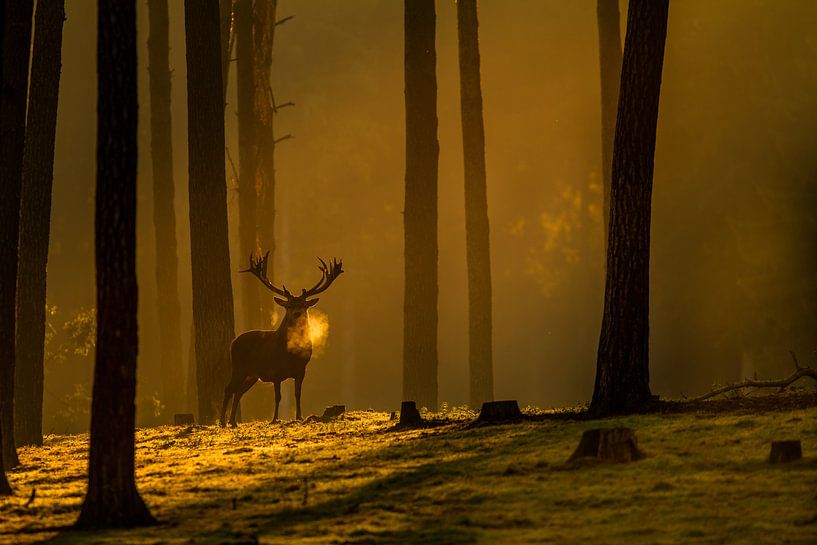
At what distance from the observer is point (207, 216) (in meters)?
25.8

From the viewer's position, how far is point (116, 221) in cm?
1224

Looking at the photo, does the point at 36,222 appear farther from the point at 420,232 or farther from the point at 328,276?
the point at 420,232

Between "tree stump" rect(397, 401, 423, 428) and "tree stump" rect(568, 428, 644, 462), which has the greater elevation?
"tree stump" rect(397, 401, 423, 428)

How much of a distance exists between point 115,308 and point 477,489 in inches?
146

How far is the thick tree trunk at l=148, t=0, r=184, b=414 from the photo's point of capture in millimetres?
36219

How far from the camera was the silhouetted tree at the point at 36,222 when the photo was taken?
22.5m

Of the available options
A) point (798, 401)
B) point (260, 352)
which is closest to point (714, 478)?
point (798, 401)

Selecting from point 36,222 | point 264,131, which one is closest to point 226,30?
point 264,131

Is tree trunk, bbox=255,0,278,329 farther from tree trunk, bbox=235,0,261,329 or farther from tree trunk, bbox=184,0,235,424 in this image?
tree trunk, bbox=184,0,235,424

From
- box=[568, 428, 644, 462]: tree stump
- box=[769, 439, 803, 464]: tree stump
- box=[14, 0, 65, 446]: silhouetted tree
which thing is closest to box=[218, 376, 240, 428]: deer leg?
box=[14, 0, 65, 446]: silhouetted tree

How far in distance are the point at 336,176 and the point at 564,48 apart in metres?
11.9

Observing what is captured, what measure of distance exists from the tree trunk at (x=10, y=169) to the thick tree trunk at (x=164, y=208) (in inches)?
694

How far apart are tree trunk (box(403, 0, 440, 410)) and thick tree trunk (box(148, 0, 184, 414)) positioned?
12371 mm

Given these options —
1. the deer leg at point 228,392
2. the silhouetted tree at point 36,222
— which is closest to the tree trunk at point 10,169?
the silhouetted tree at point 36,222
